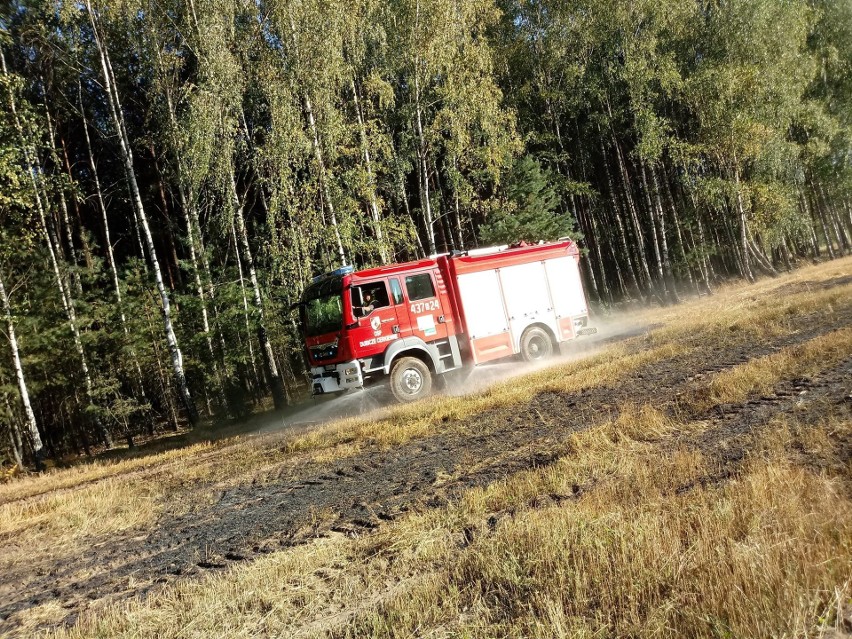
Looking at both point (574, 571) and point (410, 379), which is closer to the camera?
point (574, 571)

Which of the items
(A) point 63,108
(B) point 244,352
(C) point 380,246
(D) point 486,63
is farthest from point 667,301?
(A) point 63,108

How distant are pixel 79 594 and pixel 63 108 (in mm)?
20768

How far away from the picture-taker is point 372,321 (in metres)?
10.9

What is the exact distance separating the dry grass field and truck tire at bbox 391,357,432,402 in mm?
2436

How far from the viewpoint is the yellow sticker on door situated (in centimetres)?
1154

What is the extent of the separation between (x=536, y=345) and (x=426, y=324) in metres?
3.87

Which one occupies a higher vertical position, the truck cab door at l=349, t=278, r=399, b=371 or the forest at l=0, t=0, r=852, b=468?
the forest at l=0, t=0, r=852, b=468

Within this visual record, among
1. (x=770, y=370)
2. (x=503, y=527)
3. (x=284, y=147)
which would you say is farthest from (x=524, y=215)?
(x=503, y=527)

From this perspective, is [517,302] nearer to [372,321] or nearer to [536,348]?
[536,348]

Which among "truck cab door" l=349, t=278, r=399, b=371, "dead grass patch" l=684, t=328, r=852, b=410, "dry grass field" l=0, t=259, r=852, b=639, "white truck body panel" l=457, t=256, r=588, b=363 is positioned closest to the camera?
"dry grass field" l=0, t=259, r=852, b=639

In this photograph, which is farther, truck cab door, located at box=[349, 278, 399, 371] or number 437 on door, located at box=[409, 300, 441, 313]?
number 437 on door, located at box=[409, 300, 441, 313]

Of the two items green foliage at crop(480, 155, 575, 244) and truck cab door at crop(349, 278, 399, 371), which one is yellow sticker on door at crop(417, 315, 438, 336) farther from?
green foliage at crop(480, 155, 575, 244)

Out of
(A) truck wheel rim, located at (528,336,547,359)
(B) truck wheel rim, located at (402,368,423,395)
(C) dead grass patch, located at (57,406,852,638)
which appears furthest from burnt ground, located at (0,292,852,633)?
(A) truck wheel rim, located at (528,336,547,359)

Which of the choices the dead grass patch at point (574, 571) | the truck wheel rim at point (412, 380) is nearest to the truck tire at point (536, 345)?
the truck wheel rim at point (412, 380)
